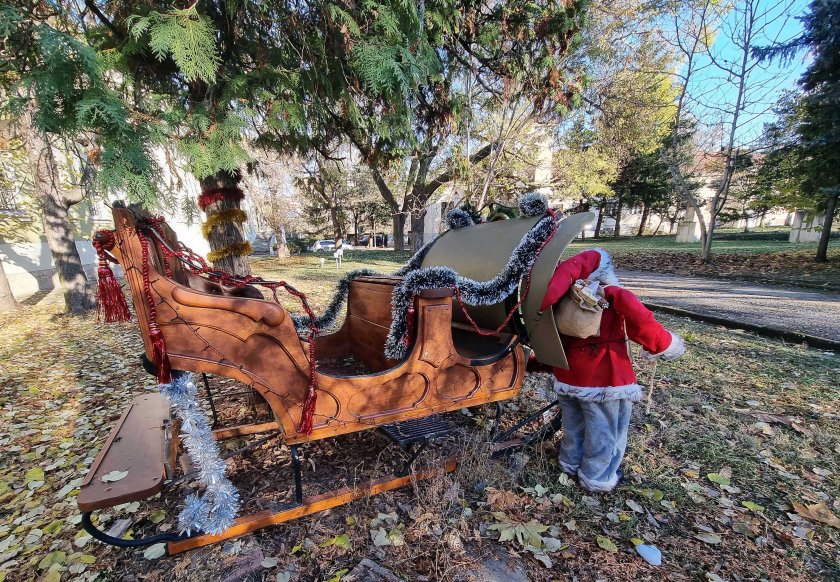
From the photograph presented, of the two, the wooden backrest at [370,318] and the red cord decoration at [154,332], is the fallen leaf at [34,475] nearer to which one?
the red cord decoration at [154,332]

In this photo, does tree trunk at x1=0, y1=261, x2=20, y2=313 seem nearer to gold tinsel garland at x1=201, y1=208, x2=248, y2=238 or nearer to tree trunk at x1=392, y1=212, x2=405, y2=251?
gold tinsel garland at x1=201, y1=208, x2=248, y2=238

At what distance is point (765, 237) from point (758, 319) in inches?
919

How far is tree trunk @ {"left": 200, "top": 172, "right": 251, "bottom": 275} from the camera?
395 centimetres

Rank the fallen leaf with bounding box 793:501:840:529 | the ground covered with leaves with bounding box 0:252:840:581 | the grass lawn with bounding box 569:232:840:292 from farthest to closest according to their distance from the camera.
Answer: the grass lawn with bounding box 569:232:840:292
the fallen leaf with bounding box 793:501:840:529
the ground covered with leaves with bounding box 0:252:840:581

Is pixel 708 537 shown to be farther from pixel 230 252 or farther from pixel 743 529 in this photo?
pixel 230 252

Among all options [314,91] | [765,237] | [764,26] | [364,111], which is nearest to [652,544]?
[314,91]

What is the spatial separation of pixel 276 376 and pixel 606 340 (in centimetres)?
194

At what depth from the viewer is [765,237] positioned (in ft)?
75.9

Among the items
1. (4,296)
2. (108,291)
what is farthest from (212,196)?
(4,296)

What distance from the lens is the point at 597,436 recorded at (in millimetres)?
2402

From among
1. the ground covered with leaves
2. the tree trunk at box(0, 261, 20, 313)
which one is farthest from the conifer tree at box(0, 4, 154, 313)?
the tree trunk at box(0, 261, 20, 313)

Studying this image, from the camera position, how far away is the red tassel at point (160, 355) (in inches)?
61.2

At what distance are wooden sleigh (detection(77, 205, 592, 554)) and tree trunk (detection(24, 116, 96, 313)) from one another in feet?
23.7

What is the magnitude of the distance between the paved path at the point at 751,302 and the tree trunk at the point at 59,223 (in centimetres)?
1216
